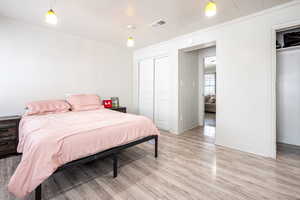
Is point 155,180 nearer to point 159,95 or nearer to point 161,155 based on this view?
point 161,155

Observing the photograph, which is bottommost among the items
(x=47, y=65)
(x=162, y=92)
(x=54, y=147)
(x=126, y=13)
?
(x=54, y=147)

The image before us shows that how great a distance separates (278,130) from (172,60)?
296 centimetres

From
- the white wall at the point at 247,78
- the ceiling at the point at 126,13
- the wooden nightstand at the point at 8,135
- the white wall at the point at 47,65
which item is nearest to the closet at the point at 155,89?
the white wall at the point at 47,65

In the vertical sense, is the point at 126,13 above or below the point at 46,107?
above

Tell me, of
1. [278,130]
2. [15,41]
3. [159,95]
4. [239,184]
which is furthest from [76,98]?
[278,130]

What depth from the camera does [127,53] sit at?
4684 millimetres

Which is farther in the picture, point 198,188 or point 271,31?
point 271,31

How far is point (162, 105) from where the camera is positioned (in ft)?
13.5

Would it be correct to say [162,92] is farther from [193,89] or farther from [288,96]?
[288,96]

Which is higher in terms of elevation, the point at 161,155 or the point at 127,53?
the point at 127,53

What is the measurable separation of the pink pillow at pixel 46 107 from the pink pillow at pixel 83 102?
0.13 meters

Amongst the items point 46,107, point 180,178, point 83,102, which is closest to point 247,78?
point 180,178

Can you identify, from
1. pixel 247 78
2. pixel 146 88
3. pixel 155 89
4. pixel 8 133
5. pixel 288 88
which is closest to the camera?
pixel 8 133

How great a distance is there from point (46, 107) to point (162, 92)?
9.36ft
